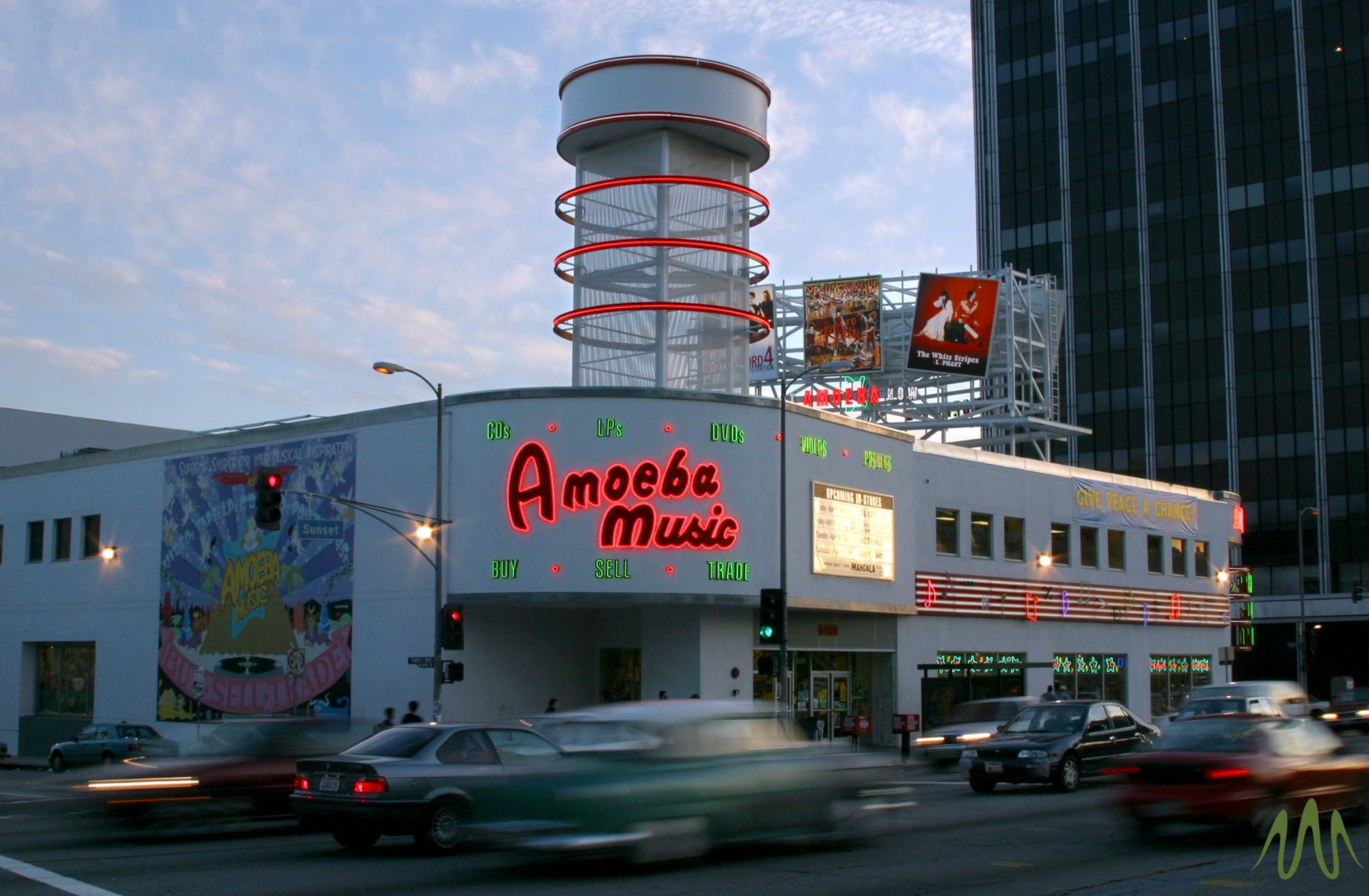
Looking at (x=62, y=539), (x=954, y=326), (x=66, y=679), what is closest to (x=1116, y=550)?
(x=954, y=326)

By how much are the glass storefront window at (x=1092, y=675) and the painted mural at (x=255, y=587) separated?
77.2ft

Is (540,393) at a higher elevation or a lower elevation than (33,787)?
higher

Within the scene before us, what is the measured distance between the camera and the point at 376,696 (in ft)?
117

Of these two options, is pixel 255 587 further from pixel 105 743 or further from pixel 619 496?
pixel 619 496

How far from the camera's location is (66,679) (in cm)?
4416

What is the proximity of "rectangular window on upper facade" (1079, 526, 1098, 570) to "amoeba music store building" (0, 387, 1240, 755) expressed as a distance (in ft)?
0.37

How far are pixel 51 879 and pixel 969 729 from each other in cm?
→ 2149

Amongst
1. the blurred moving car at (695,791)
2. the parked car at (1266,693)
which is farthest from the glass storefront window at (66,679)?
the parked car at (1266,693)

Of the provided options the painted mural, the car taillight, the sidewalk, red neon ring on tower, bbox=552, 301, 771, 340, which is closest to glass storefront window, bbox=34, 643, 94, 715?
the sidewalk

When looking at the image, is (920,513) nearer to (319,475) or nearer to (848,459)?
(848,459)

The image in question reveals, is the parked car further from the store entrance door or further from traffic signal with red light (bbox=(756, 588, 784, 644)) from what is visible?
the store entrance door

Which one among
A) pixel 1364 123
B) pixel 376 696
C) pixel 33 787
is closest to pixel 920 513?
pixel 376 696

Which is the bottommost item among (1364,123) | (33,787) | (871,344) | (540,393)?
(33,787)

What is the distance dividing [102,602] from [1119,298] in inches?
3164
